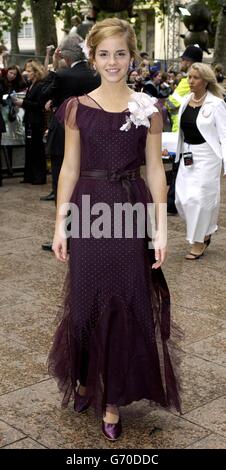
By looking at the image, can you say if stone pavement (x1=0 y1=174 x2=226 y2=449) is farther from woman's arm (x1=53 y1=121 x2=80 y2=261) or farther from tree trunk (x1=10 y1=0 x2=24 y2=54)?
tree trunk (x1=10 y1=0 x2=24 y2=54)

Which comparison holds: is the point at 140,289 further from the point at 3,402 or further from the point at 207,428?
the point at 3,402

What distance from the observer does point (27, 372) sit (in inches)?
172

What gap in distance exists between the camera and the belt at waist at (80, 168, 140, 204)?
3552mm

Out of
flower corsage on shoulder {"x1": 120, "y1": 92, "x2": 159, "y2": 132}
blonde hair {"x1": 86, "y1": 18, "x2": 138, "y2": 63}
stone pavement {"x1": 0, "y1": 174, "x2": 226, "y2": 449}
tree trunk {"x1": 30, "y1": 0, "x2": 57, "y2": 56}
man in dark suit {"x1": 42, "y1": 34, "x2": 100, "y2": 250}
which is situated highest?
blonde hair {"x1": 86, "y1": 18, "x2": 138, "y2": 63}

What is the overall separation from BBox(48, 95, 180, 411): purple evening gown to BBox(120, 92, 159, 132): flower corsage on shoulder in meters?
0.03

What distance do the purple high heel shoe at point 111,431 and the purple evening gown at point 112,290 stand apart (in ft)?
0.34

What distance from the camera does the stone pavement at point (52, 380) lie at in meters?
3.61

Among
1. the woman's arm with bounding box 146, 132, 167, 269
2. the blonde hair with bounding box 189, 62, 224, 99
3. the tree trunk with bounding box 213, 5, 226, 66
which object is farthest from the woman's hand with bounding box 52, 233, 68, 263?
the tree trunk with bounding box 213, 5, 226, 66

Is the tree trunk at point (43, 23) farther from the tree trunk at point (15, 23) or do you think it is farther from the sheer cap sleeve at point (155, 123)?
the sheer cap sleeve at point (155, 123)

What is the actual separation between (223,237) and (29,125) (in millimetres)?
4543

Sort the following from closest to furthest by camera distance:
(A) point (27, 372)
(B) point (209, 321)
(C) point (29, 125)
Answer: (A) point (27, 372) → (B) point (209, 321) → (C) point (29, 125)

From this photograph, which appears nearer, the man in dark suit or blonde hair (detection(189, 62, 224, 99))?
blonde hair (detection(189, 62, 224, 99))

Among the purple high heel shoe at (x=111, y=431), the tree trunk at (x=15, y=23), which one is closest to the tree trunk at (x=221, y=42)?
the tree trunk at (x=15, y=23)
